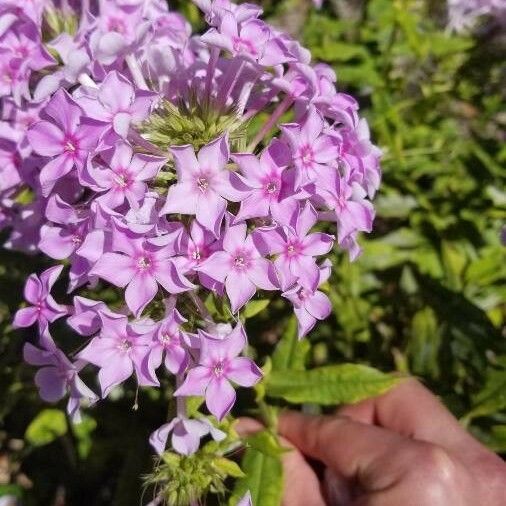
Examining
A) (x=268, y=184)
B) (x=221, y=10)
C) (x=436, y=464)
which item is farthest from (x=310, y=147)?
(x=436, y=464)

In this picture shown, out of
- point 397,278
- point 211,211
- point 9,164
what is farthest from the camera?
point 397,278

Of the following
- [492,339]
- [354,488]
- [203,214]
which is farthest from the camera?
[492,339]

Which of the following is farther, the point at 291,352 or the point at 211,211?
the point at 291,352

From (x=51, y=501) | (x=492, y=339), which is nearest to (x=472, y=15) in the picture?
(x=492, y=339)

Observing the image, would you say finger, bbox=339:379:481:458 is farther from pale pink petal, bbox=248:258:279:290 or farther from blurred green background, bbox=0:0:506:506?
pale pink petal, bbox=248:258:279:290

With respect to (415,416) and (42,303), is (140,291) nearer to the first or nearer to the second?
(42,303)

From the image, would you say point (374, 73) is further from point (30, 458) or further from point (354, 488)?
point (30, 458)
